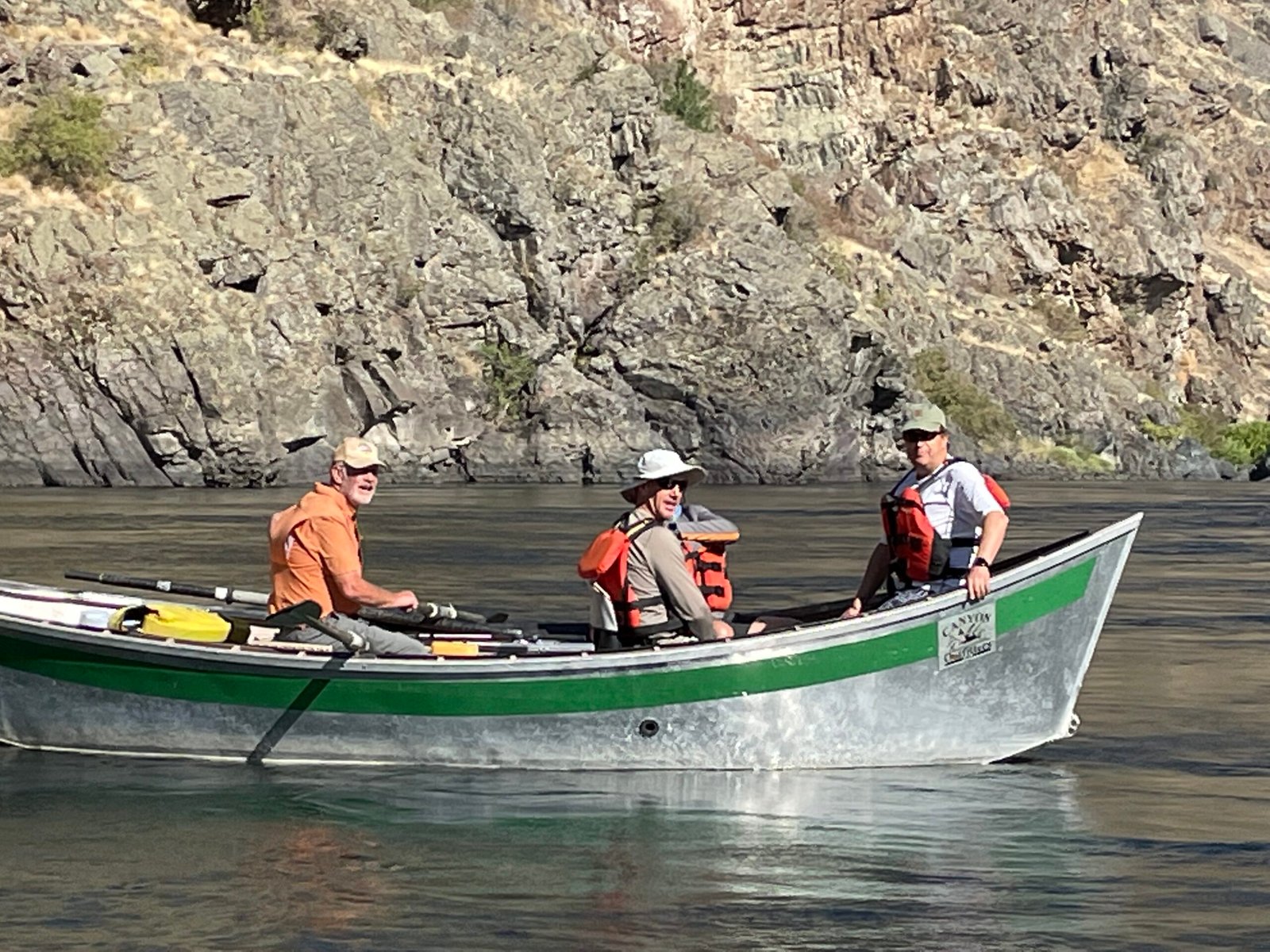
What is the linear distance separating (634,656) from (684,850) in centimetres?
218

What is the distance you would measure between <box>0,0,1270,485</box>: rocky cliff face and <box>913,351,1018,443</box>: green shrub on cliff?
252 millimetres

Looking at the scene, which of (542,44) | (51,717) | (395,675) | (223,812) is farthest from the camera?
(542,44)

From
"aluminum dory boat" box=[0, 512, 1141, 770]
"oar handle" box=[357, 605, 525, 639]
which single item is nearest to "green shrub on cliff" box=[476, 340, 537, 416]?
"oar handle" box=[357, 605, 525, 639]

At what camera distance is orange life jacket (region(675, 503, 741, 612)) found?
1628cm

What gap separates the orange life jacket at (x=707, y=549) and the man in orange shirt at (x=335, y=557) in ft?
6.36

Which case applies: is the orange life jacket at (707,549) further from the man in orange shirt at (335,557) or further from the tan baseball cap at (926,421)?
the man in orange shirt at (335,557)

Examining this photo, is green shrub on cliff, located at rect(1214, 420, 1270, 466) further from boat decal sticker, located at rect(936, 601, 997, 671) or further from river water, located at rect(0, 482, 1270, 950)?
boat decal sticker, located at rect(936, 601, 997, 671)

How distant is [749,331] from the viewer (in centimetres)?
8688

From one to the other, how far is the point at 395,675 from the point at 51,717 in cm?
282

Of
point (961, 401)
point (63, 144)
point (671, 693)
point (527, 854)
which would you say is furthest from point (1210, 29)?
point (527, 854)

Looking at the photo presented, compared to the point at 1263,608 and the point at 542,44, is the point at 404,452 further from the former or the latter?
the point at 1263,608

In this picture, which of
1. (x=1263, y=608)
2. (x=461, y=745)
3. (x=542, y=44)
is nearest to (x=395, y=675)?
(x=461, y=745)

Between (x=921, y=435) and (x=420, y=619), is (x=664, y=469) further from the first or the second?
(x=420, y=619)

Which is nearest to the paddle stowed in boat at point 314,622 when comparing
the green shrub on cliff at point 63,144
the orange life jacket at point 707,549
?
the orange life jacket at point 707,549
